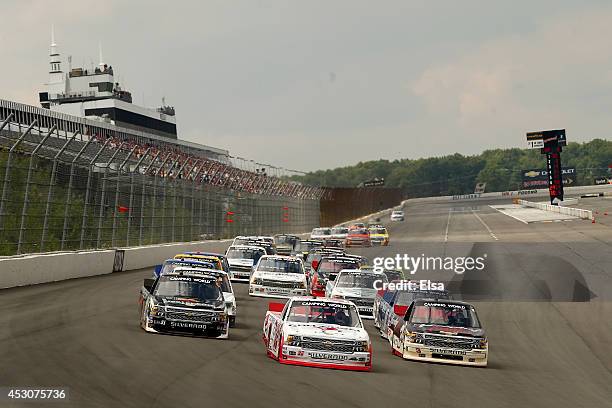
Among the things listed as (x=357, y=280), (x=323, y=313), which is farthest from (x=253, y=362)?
(x=357, y=280)

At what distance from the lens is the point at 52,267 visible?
29750mm

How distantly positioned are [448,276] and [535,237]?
98.2 feet

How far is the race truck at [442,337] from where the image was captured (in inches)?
689

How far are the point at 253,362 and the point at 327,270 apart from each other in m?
14.8

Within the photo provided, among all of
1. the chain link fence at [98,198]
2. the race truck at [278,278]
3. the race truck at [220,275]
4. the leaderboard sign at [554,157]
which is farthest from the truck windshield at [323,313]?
the leaderboard sign at [554,157]

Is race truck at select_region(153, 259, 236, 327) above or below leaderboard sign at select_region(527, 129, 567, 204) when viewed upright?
below

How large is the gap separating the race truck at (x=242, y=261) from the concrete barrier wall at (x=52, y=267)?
4857mm

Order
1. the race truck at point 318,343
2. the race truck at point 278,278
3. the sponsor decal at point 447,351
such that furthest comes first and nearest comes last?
the race truck at point 278,278 → the sponsor decal at point 447,351 → the race truck at point 318,343

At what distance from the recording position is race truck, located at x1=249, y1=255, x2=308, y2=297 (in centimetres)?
2838

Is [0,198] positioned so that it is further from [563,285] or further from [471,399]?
[563,285]

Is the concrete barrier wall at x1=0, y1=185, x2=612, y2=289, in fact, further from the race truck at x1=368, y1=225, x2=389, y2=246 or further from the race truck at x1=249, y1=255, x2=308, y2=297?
the race truck at x1=368, y1=225, x2=389, y2=246

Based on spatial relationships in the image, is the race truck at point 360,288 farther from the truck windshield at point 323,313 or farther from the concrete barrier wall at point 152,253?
the concrete barrier wall at point 152,253

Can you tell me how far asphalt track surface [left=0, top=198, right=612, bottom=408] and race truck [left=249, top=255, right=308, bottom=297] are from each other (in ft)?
2.61

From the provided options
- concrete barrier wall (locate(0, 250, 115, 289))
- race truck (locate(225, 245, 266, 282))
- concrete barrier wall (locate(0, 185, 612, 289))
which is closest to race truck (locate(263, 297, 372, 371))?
concrete barrier wall (locate(0, 250, 115, 289))
